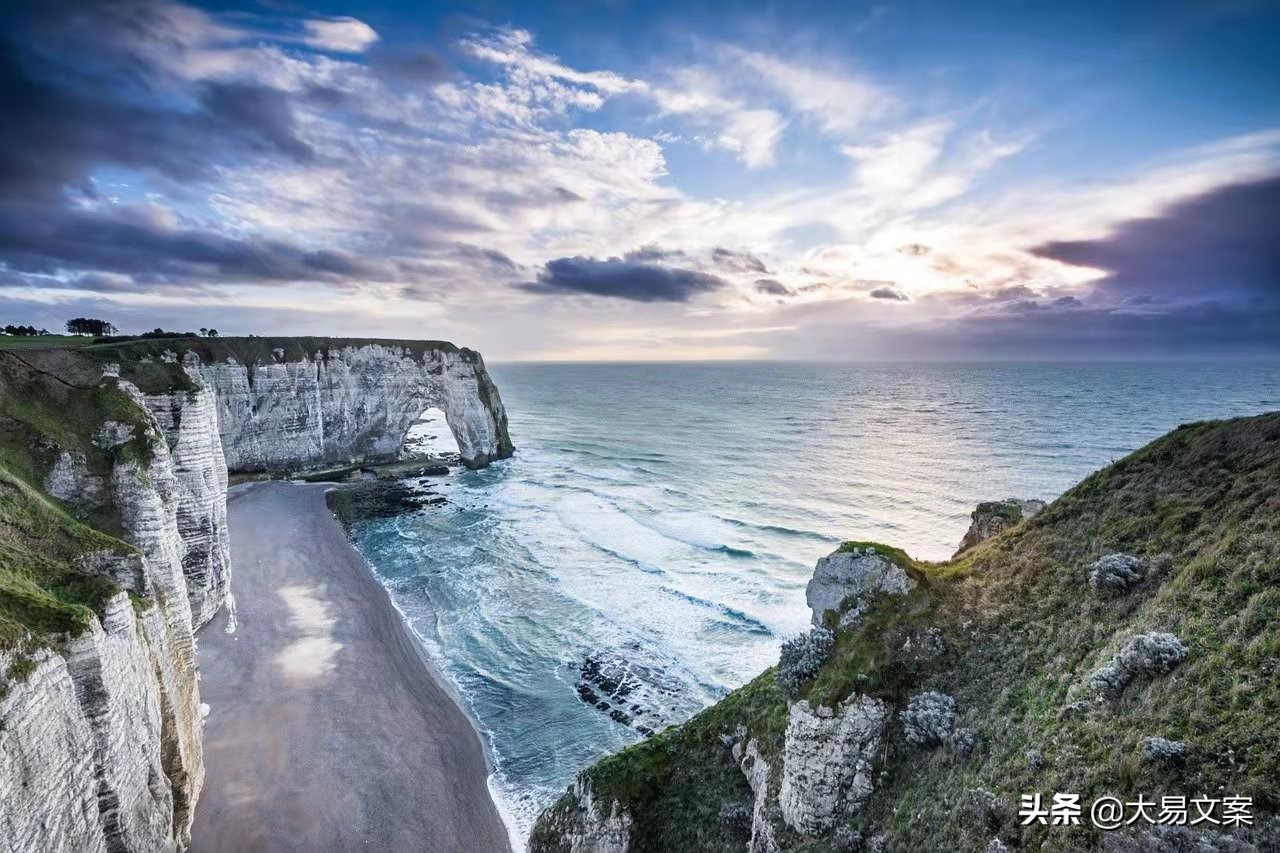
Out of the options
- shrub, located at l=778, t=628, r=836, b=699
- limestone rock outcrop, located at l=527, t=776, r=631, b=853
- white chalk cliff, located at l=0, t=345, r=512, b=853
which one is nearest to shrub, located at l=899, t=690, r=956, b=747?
shrub, located at l=778, t=628, r=836, b=699

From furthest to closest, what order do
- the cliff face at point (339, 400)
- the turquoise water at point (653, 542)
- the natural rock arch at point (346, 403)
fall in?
the natural rock arch at point (346, 403), the cliff face at point (339, 400), the turquoise water at point (653, 542)

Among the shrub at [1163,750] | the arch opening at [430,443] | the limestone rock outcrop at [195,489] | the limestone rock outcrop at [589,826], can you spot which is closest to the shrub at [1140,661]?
the shrub at [1163,750]

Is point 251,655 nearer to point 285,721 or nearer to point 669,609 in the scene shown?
point 285,721

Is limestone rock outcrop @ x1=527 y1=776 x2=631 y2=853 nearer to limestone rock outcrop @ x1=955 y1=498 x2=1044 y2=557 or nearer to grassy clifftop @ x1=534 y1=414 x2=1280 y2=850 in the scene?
grassy clifftop @ x1=534 y1=414 x2=1280 y2=850

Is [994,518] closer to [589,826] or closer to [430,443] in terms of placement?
[589,826]

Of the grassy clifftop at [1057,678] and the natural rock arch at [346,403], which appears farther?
the natural rock arch at [346,403]

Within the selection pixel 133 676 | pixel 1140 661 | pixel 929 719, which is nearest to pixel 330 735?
pixel 133 676

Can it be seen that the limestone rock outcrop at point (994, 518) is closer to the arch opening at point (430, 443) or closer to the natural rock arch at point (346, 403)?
the natural rock arch at point (346, 403)
